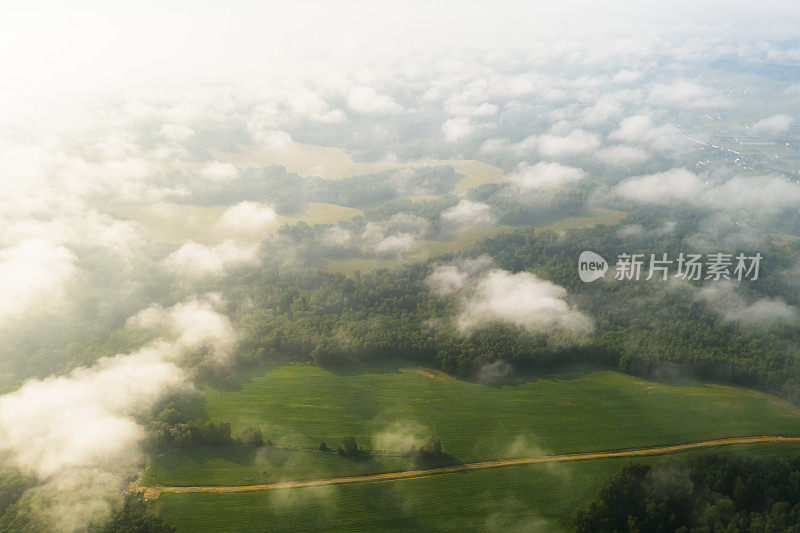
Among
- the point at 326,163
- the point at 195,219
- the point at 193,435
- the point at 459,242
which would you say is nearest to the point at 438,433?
the point at 193,435

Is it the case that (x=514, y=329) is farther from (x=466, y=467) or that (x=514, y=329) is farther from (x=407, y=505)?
(x=407, y=505)

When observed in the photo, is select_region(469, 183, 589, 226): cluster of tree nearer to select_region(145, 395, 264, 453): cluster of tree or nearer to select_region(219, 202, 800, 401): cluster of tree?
select_region(219, 202, 800, 401): cluster of tree

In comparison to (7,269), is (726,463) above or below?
below

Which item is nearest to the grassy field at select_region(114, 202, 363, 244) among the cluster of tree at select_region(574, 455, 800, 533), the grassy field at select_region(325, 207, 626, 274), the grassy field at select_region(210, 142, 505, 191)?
the grassy field at select_region(325, 207, 626, 274)

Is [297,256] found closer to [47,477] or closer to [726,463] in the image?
[47,477]

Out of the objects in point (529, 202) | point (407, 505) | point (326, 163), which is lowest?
point (407, 505)

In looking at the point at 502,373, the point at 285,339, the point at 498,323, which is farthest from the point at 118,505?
the point at 498,323

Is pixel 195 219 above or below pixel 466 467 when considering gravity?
above
